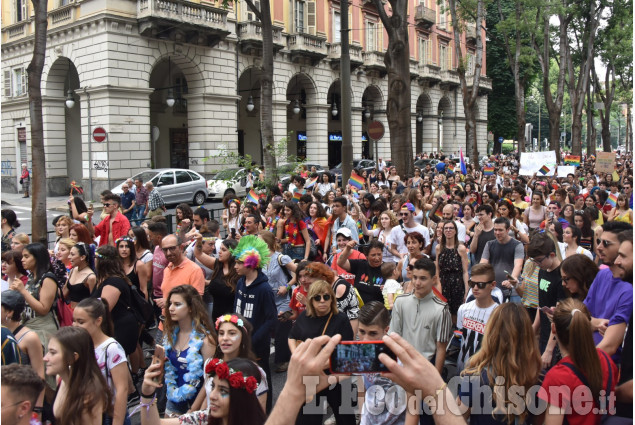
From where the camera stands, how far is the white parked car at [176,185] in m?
23.1

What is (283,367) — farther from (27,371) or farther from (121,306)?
(27,371)

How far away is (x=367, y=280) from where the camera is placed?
263 inches

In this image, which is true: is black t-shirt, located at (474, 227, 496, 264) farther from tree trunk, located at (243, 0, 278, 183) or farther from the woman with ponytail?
tree trunk, located at (243, 0, 278, 183)

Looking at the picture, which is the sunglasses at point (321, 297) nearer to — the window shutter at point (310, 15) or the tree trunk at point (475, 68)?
the tree trunk at point (475, 68)

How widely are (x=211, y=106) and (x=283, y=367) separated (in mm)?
23795

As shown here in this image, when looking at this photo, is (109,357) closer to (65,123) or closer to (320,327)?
(320,327)

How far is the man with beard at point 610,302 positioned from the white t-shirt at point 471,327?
2.61 feet

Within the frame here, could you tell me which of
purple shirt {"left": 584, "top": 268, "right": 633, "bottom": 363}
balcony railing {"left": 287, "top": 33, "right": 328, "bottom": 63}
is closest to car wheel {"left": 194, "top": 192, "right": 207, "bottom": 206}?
balcony railing {"left": 287, "top": 33, "right": 328, "bottom": 63}

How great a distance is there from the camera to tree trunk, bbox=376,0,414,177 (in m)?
16.6

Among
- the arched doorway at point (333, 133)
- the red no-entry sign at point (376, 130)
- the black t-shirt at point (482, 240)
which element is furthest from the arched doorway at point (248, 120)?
the black t-shirt at point (482, 240)

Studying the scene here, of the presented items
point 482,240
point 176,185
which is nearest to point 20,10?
point 176,185

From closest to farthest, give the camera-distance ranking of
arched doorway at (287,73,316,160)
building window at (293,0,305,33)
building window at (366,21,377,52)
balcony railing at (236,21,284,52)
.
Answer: balcony railing at (236,21,284,52) → building window at (293,0,305,33) → arched doorway at (287,73,316,160) → building window at (366,21,377,52)

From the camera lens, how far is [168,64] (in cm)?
3072

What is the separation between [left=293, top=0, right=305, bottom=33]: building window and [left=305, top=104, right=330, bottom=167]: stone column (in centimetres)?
463
